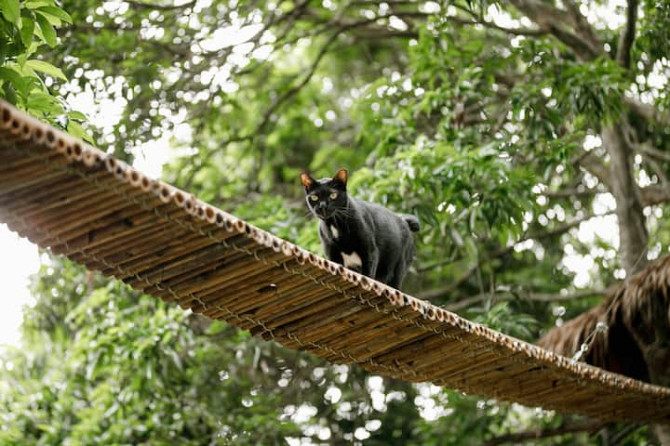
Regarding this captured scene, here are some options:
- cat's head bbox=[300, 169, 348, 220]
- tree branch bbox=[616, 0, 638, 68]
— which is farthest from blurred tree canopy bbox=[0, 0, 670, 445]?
cat's head bbox=[300, 169, 348, 220]

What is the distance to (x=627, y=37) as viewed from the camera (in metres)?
4.85

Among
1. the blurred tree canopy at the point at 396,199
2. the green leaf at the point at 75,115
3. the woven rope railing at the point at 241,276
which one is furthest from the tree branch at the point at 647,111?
the green leaf at the point at 75,115

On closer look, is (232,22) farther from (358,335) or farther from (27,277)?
(358,335)

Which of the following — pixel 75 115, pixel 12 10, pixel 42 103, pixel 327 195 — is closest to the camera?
pixel 12 10

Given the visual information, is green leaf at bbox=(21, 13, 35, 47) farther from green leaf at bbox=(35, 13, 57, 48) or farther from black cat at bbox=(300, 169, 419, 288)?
black cat at bbox=(300, 169, 419, 288)

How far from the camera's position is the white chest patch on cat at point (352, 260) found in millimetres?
3506

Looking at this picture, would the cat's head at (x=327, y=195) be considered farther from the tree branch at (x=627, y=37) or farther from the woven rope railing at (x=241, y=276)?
the tree branch at (x=627, y=37)

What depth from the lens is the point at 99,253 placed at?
2205 millimetres

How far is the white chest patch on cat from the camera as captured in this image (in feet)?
11.5

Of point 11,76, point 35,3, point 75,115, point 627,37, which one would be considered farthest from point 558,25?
point 11,76

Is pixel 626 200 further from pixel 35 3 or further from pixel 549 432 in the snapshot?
pixel 35 3

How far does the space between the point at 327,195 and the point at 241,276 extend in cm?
107

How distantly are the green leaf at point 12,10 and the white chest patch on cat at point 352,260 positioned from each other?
1.64 m

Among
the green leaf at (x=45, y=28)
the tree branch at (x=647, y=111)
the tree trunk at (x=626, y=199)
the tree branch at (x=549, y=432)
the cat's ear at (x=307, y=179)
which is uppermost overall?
the tree branch at (x=647, y=111)
